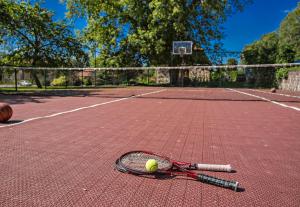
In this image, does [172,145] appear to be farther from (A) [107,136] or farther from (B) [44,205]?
(B) [44,205]

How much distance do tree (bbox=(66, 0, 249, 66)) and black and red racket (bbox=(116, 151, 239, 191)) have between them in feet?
92.0

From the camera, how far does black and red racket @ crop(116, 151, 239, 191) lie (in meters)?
3.22

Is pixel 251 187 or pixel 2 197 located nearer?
pixel 2 197

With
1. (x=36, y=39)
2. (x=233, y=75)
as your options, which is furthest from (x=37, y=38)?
(x=233, y=75)

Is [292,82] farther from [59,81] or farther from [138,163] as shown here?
[59,81]

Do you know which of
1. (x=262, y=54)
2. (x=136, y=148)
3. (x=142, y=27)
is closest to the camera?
(x=136, y=148)

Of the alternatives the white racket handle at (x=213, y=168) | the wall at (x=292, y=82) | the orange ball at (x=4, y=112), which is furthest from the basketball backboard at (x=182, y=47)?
the white racket handle at (x=213, y=168)

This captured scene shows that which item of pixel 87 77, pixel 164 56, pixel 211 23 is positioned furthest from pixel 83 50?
pixel 211 23

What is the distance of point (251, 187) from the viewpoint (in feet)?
10.6

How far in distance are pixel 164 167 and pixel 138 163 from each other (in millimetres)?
383

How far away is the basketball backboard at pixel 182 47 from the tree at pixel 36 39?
12639 millimetres

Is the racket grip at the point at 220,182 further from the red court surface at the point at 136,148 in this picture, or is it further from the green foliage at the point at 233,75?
the green foliage at the point at 233,75

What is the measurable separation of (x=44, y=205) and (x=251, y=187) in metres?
2.35

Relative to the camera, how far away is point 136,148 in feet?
15.8
